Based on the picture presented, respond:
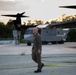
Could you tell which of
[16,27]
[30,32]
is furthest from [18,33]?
[30,32]

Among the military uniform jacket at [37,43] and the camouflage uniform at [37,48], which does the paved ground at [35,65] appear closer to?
the camouflage uniform at [37,48]

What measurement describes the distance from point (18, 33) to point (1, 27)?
6676cm

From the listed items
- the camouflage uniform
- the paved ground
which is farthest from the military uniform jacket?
the paved ground

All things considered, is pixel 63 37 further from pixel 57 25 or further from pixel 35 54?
pixel 35 54

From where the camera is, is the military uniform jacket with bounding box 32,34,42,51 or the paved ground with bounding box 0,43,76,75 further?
the paved ground with bounding box 0,43,76,75

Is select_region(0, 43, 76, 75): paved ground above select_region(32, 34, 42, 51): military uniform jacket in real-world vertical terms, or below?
below

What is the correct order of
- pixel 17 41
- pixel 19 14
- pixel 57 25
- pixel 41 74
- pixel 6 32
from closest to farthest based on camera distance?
pixel 41 74 < pixel 57 25 < pixel 17 41 < pixel 19 14 < pixel 6 32

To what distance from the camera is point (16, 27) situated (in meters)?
59.3

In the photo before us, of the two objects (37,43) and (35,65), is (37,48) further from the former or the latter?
(35,65)

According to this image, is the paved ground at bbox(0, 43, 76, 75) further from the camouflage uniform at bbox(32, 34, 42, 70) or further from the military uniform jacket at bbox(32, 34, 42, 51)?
the military uniform jacket at bbox(32, 34, 42, 51)

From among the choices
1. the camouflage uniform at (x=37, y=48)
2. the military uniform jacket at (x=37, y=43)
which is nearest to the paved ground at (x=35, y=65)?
the camouflage uniform at (x=37, y=48)

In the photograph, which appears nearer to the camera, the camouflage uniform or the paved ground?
the camouflage uniform

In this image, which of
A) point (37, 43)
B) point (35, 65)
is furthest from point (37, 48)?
point (35, 65)

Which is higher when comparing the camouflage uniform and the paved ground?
the camouflage uniform
